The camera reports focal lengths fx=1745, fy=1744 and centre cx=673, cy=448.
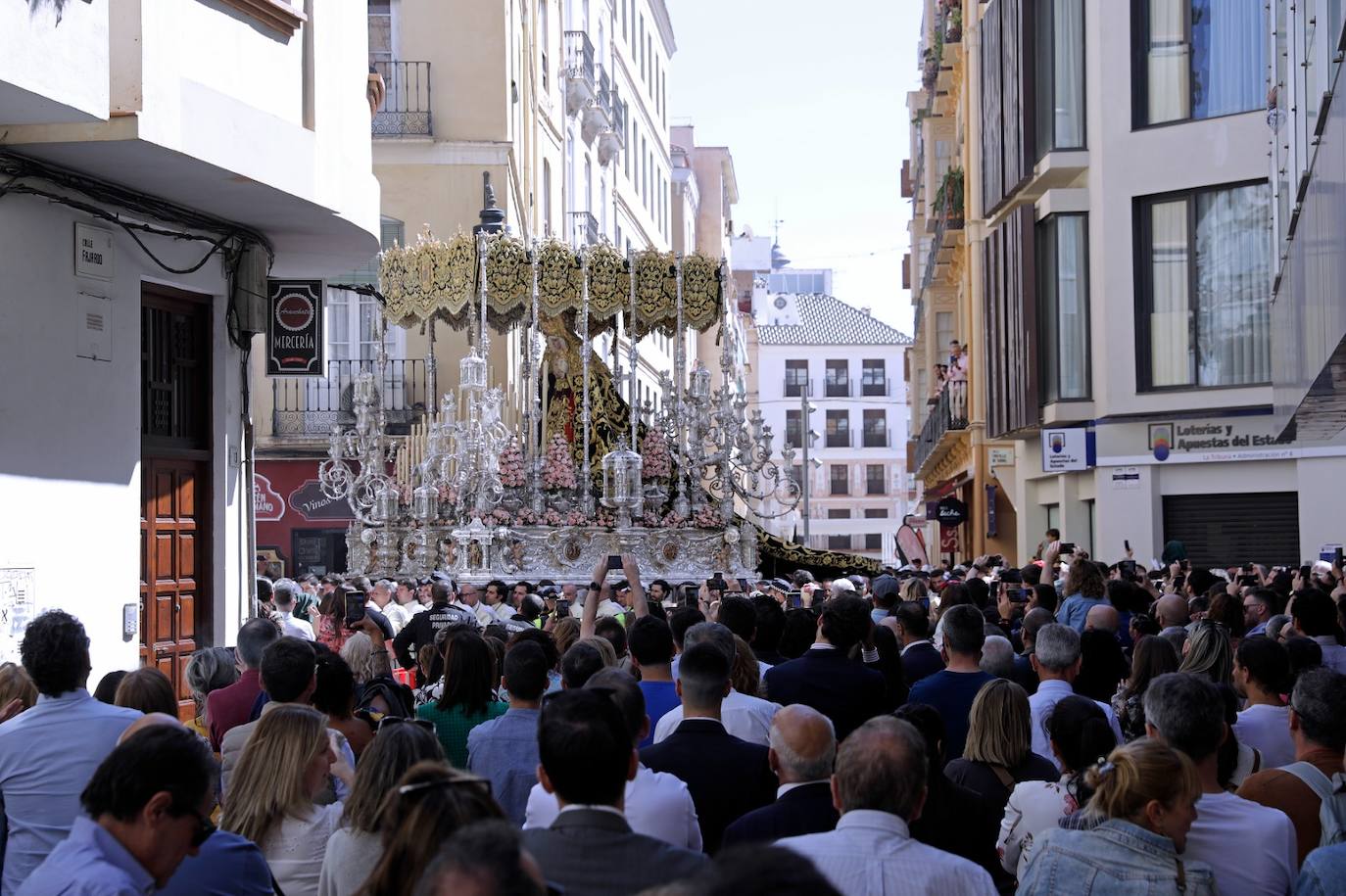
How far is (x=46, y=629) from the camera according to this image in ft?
20.8

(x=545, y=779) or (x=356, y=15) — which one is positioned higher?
(x=356, y=15)

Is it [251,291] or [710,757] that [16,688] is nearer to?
[710,757]

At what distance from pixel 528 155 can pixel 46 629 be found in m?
28.7

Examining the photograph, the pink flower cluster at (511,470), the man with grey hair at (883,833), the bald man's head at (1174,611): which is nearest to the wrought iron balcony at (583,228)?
the pink flower cluster at (511,470)

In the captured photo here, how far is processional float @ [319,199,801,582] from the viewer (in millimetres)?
22172

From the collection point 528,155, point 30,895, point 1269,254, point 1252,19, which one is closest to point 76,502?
point 30,895

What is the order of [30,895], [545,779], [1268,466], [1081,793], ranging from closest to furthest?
[30,895] < [545,779] < [1081,793] < [1268,466]

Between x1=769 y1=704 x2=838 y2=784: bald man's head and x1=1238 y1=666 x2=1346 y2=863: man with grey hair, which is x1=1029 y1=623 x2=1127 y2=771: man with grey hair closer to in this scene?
x1=1238 y1=666 x2=1346 y2=863: man with grey hair

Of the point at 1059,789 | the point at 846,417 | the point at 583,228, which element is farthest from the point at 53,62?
the point at 846,417

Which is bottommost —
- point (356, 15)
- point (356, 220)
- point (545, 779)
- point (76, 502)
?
point (545, 779)

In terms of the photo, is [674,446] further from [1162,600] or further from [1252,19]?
[1162,600]

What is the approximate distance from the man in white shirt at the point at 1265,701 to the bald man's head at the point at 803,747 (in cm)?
236

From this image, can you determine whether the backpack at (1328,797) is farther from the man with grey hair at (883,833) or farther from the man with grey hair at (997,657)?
the man with grey hair at (997,657)

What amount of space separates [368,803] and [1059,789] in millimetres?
2427
